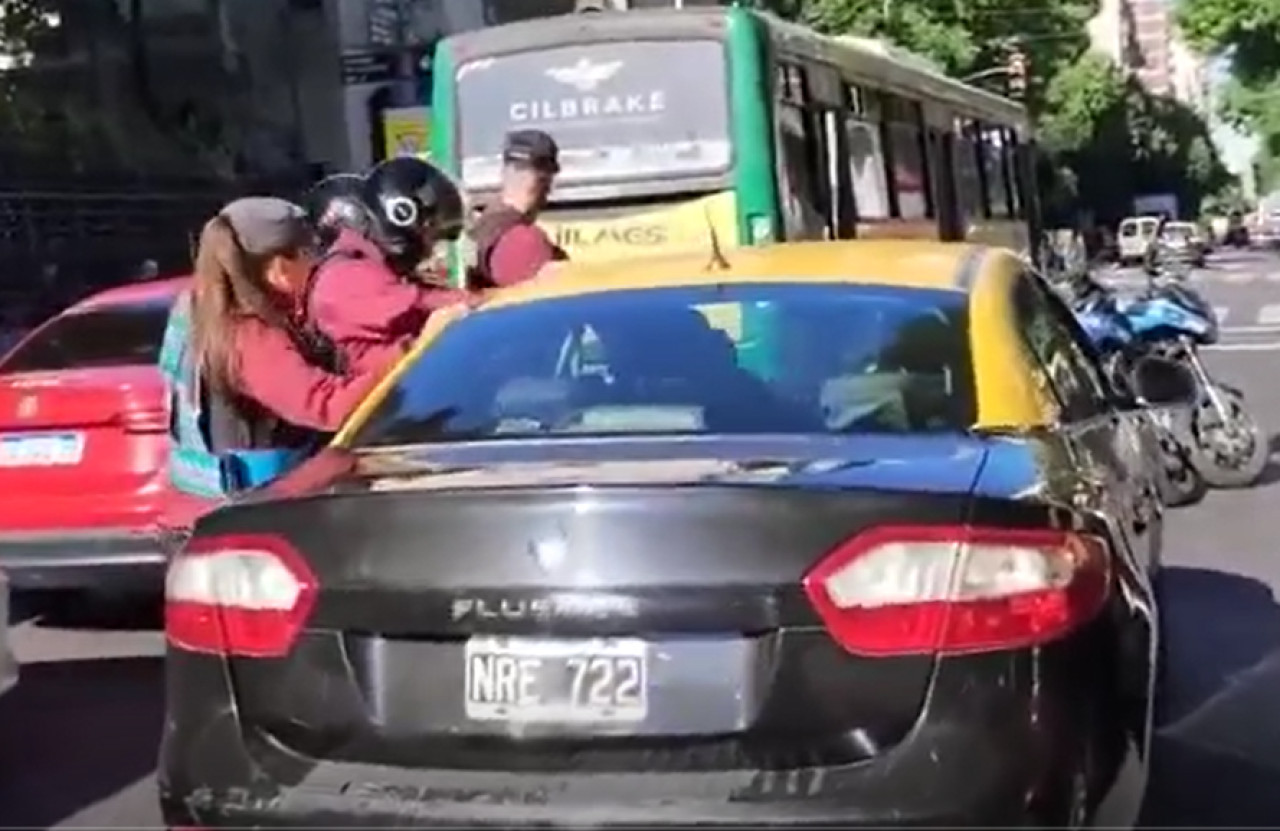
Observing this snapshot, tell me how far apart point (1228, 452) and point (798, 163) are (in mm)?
4194

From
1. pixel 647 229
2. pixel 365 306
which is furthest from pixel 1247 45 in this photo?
pixel 365 306

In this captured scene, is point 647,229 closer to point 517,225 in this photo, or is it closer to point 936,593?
point 517,225

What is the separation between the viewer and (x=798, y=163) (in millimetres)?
17312

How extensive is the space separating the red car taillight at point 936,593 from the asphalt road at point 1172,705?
220 centimetres

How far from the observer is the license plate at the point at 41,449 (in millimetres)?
10172

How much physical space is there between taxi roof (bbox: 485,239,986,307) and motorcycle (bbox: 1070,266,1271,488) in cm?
738

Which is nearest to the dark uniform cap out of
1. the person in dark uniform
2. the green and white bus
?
the person in dark uniform

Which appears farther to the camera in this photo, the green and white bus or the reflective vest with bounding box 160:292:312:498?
the green and white bus

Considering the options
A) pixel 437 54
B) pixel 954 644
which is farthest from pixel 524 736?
pixel 437 54

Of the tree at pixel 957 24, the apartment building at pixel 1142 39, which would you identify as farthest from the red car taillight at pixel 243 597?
the apartment building at pixel 1142 39

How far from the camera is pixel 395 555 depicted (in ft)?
15.0

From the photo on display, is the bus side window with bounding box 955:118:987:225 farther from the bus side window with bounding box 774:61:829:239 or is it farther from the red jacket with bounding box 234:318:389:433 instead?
the red jacket with bounding box 234:318:389:433

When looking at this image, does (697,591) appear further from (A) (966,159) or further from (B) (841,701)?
(A) (966,159)

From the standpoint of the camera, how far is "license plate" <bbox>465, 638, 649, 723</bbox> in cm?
444
